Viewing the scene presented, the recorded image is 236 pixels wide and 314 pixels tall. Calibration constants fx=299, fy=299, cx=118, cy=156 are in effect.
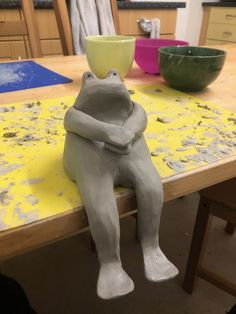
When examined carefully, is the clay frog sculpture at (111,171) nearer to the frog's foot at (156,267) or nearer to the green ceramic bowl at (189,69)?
the frog's foot at (156,267)

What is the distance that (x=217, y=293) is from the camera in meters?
1.09

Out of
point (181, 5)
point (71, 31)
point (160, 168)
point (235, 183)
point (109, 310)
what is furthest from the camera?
point (181, 5)

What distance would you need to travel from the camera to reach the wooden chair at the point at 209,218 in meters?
0.91

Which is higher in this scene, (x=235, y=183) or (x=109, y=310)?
(x=235, y=183)

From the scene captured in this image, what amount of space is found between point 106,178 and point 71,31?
1.18m

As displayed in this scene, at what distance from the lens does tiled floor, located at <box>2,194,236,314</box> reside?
3.38 ft

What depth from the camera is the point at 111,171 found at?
15.4 inches

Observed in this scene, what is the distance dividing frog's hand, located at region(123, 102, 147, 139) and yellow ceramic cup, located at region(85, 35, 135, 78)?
1.33ft

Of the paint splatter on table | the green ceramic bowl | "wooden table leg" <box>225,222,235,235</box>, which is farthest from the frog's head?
"wooden table leg" <box>225,222,235,235</box>

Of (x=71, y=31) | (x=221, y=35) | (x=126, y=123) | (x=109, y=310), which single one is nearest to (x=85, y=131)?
(x=126, y=123)

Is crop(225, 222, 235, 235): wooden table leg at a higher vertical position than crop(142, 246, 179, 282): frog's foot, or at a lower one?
lower

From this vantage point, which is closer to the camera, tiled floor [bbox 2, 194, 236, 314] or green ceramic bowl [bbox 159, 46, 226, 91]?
green ceramic bowl [bbox 159, 46, 226, 91]

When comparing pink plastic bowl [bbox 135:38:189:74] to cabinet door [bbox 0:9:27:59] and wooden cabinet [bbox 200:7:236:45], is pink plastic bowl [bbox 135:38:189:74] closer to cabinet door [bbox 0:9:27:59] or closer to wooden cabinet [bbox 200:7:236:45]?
cabinet door [bbox 0:9:27:59]

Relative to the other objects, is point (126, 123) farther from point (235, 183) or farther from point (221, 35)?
point (221, 35)
